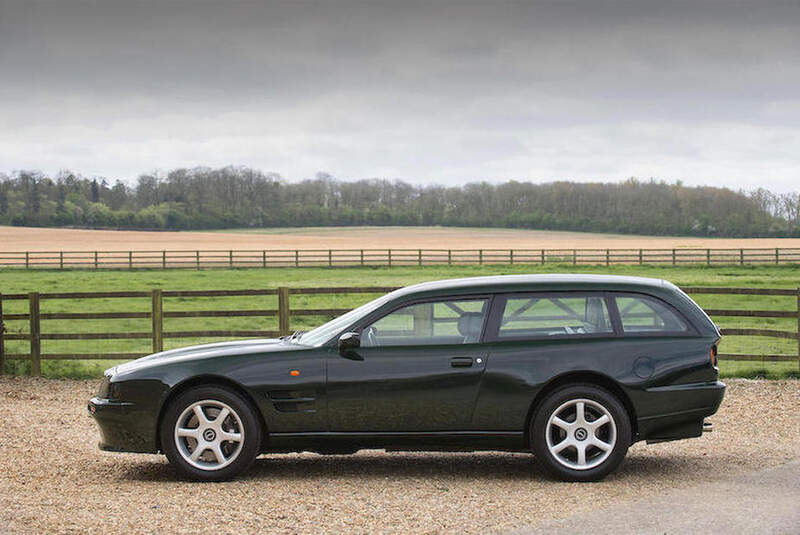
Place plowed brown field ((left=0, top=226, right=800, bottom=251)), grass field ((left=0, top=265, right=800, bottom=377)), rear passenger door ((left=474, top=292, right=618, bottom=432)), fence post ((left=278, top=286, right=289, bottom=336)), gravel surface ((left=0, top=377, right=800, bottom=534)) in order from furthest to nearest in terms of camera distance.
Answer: plowed brown field ((left=0, top=226, right=800, bottom=251)) < grass field ((left=0, top=265, right=800, bottom=377)) < fence post ((left=278, top=286, right=289, bottom=336)) < rear passenger door ((left=474, top=292, right=618, bottom=432)) < gravel surface ((left=0, top=377, right=800, bottom=534))

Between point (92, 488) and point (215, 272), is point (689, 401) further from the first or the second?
point (215, 272)

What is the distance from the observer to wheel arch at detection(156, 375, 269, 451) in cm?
706

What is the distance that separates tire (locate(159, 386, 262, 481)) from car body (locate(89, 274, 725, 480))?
0.01 metres

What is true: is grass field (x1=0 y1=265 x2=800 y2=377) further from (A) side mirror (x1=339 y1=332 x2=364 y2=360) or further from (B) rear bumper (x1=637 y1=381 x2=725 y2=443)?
(A) side mirror (x1=339 y1=332 x2=364 y2=360)

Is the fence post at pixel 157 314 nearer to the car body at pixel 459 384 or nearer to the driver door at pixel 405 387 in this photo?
the car body at pixel 459 384

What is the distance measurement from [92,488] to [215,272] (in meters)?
38.7

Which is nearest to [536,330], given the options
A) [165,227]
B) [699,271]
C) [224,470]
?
[224,470]

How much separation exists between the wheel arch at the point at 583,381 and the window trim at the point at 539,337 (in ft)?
0.91

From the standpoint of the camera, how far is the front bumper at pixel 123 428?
710 cm

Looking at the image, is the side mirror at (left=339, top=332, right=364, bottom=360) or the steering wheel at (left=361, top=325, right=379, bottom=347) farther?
the steering wheel at (left=361, top=325, right=379, bottom=347)

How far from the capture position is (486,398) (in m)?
Answer: 7.00

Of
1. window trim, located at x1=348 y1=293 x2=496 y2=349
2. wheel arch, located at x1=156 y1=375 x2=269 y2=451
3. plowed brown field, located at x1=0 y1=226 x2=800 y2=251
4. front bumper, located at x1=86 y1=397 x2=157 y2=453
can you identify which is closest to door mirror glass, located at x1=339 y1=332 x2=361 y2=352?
window trim, located at x1=348 y1=293 x2=496 y2=349

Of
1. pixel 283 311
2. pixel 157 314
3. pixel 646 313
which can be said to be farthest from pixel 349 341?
pixel 157 314

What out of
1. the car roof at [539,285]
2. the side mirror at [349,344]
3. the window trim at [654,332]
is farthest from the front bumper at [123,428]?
the window trim at [654,332]
